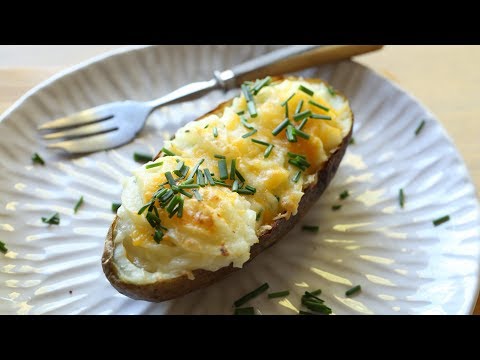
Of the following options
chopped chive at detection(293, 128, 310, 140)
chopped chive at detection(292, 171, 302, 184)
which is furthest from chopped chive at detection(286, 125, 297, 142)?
chopped chive at detection(292, 171, 302, 184)

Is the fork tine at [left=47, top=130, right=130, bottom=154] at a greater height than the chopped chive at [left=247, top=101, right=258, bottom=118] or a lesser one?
lesser

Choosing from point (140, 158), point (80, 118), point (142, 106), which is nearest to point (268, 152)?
point (140, 158)

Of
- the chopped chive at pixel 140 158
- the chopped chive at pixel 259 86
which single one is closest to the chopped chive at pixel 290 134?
the chopped chive at pixel 259 86

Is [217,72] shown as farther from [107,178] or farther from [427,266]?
[427,266]

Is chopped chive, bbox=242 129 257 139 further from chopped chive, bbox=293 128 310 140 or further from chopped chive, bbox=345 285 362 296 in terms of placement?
chopped chive, bbox=345 285 362 296

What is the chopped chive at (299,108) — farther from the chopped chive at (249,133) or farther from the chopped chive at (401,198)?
the chopped chive at (401,198)

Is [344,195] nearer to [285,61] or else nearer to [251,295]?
[251,295]
